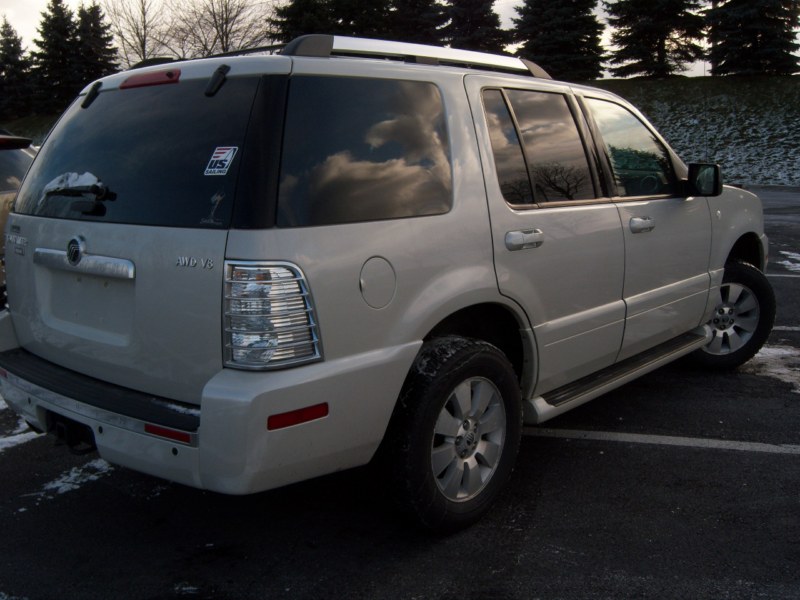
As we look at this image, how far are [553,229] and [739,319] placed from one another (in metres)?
2.56

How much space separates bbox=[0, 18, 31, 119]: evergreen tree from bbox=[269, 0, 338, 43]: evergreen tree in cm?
1919

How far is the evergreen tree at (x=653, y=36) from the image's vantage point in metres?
34.0

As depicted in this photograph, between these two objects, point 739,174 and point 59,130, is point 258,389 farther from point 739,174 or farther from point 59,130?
point 739,174

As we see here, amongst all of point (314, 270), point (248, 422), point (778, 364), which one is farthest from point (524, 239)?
point (778, 364)

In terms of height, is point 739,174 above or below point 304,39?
below

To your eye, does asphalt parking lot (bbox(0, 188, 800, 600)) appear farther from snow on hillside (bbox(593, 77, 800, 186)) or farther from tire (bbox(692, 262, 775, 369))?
snow on hillside (bbox(593, 77, 800, 186))

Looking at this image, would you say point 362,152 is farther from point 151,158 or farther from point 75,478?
point 75,478

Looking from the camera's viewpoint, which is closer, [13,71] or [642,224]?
[642,224]

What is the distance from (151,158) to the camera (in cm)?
294

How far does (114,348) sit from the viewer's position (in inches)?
116

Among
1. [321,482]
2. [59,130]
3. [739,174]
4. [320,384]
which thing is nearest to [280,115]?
[320,384]

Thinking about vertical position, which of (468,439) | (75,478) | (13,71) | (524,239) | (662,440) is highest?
(13,71)

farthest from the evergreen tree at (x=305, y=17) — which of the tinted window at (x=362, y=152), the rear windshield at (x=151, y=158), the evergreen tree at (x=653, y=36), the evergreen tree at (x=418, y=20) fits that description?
the tinted window at (x=362, y=152)

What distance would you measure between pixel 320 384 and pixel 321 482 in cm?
137
